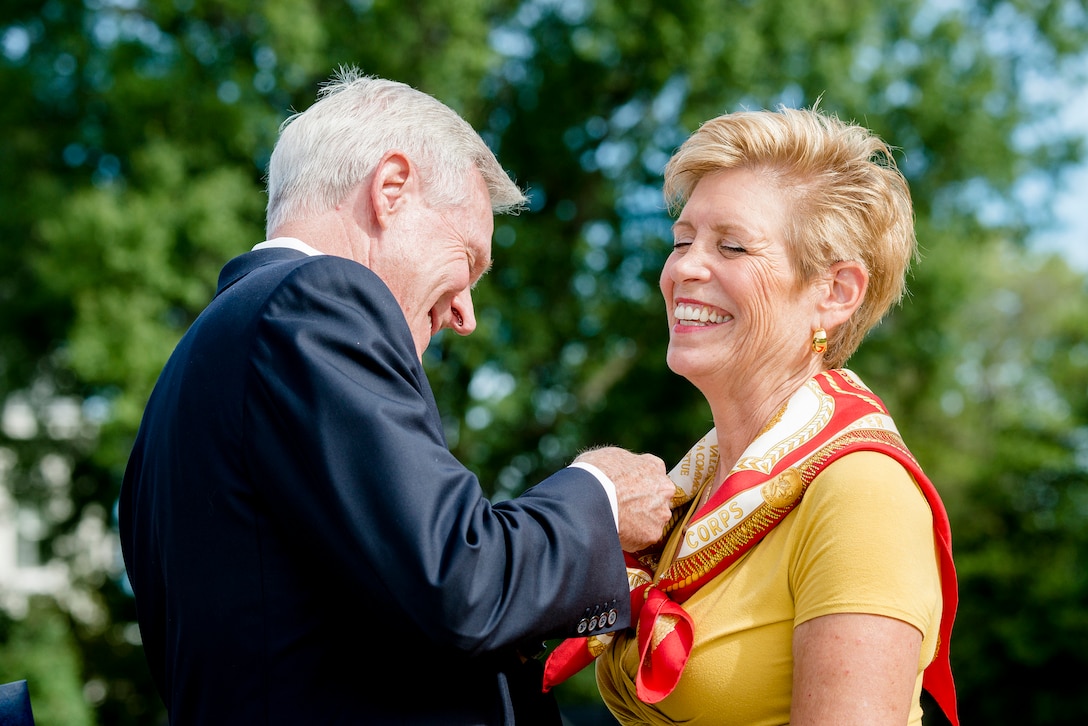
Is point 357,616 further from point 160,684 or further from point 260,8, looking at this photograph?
point 260,8

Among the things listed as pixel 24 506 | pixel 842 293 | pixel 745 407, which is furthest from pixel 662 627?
pixel 24 506

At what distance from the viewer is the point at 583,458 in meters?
2.16

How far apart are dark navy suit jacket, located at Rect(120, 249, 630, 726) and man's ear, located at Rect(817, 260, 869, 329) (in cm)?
89

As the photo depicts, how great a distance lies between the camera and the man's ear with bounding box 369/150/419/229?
220 cm

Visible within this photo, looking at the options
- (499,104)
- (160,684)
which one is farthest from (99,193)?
(160,684)

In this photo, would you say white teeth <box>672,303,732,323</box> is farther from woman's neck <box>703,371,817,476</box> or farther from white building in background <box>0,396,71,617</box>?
white building in background <box>0,396,71,617</box>

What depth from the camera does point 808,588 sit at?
6.75ft

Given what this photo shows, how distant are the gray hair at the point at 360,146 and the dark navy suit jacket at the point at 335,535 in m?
0.32

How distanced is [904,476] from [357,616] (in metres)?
1.12

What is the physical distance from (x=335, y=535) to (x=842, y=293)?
1.39 metres

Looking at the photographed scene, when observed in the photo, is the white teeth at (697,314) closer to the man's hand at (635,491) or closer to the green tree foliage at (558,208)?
the man's hand at (635,491)

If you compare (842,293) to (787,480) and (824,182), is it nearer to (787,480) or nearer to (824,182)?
(824,182)

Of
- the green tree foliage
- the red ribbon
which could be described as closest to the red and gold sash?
the red ribbon

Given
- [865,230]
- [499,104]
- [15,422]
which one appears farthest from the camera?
[15,422]
